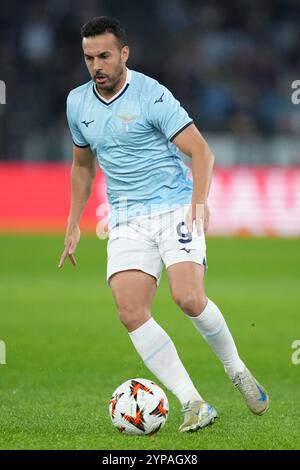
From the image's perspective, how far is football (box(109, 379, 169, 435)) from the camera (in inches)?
233

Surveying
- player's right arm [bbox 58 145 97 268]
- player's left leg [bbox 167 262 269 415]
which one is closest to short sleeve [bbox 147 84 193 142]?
player's right arm [bbox 58 145 97 268]

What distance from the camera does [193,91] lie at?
2305 centimetres

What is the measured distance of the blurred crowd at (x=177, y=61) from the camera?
22.1 metres

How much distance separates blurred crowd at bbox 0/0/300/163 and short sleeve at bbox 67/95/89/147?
542 inches

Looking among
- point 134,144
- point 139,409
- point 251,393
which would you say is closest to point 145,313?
point 139,409

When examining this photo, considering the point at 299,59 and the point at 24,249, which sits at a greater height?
the point at 299,59

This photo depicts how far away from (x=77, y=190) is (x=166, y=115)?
952mm

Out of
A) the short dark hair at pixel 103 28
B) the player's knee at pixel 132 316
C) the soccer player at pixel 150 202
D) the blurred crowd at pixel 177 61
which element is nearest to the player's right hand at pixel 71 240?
the soccer player at pixel 150 202

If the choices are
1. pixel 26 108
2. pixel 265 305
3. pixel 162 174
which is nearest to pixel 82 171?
pixel 162 174

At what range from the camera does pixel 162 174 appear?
6395mm

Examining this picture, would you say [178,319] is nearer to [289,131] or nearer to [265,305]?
[265,305]

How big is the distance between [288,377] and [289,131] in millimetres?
14221
